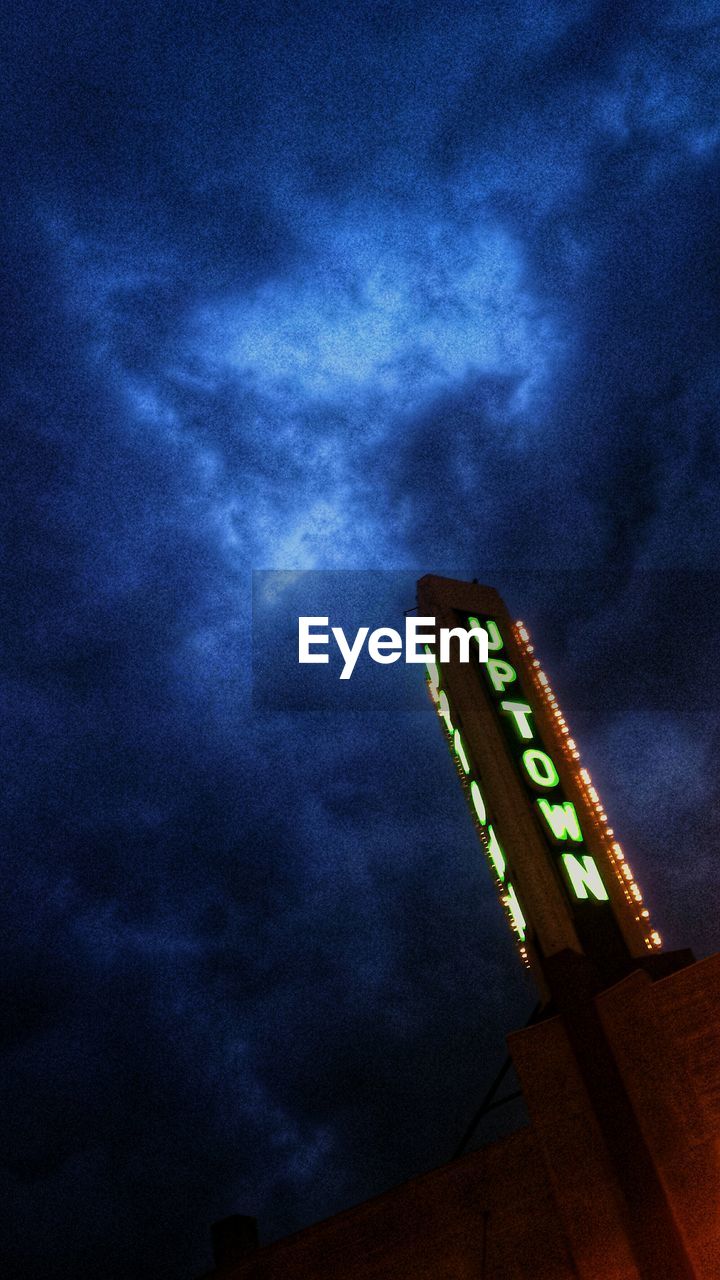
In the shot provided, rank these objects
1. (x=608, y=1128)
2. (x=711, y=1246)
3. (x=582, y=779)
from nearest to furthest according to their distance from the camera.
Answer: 1. (x=711, y=1246)
2. (x=608, y=1128)
3. (x=582, y=779)

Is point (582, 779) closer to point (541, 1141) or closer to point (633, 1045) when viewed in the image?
point (633, 1045)

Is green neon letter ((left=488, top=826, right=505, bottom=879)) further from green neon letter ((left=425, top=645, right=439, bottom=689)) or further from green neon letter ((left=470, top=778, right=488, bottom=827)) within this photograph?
green neon letter ((left=425, top=645, right=439, bottom=689))

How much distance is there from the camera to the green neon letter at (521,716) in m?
18.5

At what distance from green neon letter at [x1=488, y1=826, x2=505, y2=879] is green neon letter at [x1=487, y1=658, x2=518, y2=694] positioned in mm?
3264

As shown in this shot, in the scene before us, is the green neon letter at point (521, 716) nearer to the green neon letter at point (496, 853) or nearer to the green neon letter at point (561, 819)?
the green neon letter at point (561, 819)

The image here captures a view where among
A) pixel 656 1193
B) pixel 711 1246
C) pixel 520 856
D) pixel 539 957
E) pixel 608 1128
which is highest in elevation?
pixel 520 856

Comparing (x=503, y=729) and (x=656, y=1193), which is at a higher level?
(x=503, y=729)

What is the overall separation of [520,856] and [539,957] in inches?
73.5

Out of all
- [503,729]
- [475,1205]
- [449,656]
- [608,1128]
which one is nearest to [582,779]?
[503,729]

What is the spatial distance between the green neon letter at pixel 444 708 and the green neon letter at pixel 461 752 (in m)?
0.57

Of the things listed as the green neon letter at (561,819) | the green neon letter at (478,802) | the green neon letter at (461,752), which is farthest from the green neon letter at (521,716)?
the green neon letter at (561,819)

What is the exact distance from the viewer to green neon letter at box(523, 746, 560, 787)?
1772 cm

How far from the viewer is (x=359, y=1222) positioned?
15719 millimetres

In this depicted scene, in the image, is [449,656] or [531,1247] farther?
[449,656]
